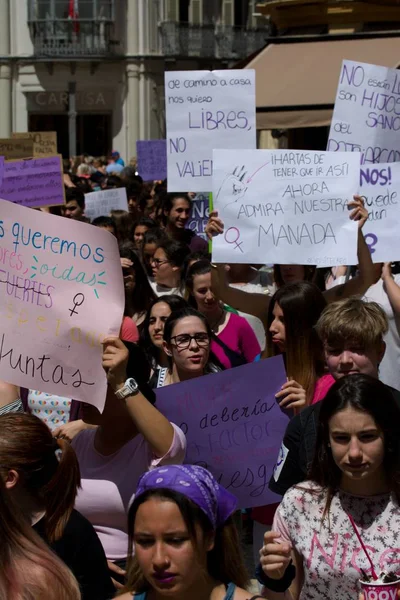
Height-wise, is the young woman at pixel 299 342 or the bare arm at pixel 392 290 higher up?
the young woman at pixel 299 342

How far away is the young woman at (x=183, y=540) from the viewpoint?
3.12 metres

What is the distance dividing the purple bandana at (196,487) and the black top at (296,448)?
0.73 meters

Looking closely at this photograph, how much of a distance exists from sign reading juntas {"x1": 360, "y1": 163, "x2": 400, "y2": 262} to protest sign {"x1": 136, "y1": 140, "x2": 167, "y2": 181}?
8755 millimetres

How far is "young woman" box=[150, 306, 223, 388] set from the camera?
5344 mm

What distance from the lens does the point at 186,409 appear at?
469 centimetres

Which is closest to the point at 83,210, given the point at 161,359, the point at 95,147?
the point at 161,359

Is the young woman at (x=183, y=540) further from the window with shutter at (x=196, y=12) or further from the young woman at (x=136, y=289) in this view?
the window with shutter at (x=196, y=12)

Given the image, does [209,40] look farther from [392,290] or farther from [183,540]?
[183,540]

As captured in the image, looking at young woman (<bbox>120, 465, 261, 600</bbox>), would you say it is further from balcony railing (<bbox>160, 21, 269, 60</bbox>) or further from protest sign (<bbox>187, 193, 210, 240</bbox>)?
balcony railing (<bbox>160, 21, 269, 60</bbox>)

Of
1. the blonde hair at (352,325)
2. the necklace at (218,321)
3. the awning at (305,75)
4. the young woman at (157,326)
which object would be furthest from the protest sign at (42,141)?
the blonde hair at (352,325)

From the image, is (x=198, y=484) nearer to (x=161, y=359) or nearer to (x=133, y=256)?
(x=161, y=359)

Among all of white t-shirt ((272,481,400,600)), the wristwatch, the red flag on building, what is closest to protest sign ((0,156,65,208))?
the wristwatch

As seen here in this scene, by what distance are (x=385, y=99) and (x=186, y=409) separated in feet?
11.5

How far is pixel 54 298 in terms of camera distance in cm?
446
